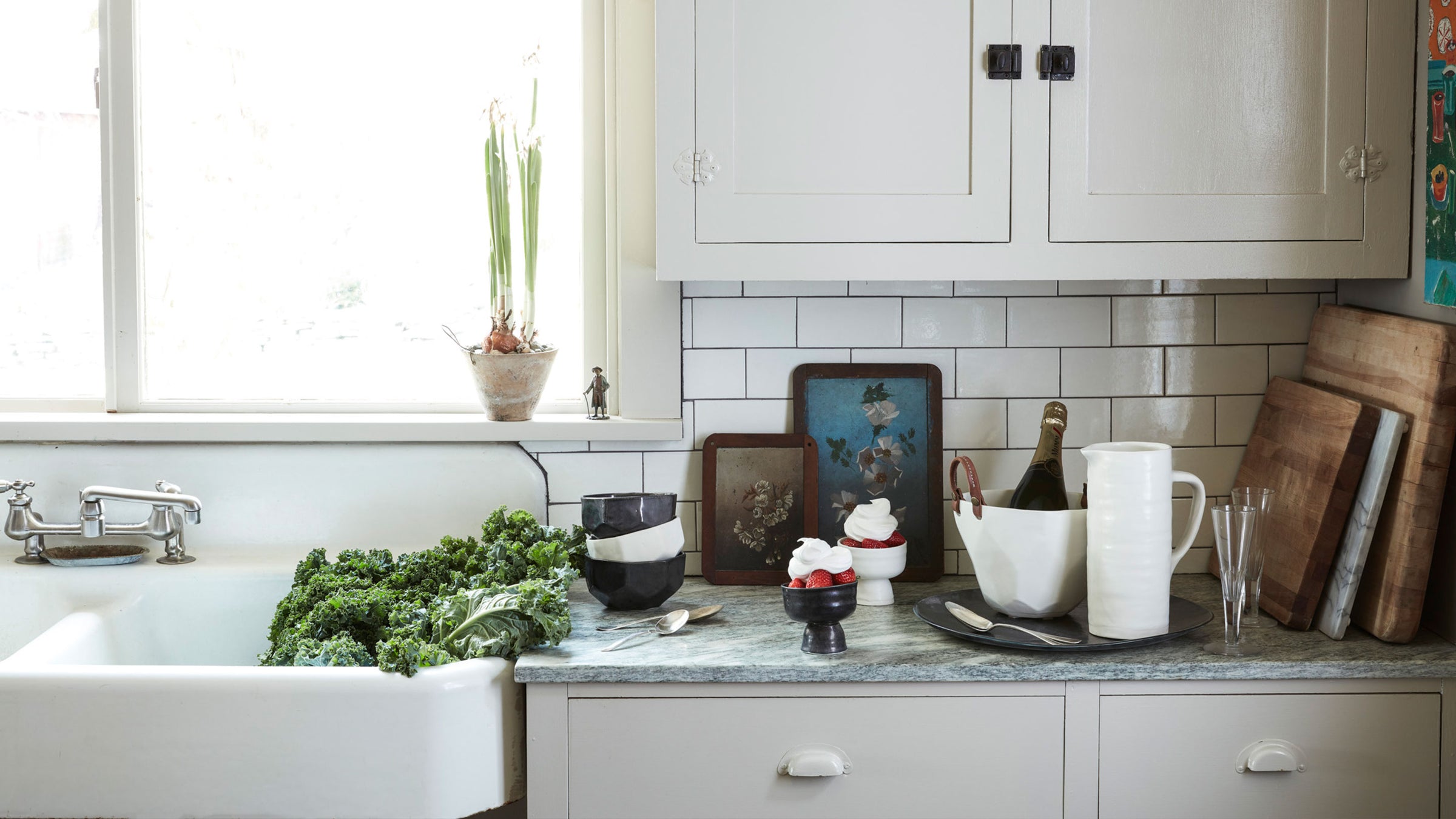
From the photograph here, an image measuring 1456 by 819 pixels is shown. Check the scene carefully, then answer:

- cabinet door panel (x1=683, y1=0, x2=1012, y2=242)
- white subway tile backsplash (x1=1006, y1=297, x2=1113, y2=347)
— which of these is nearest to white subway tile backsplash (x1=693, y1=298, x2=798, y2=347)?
white subway tile backsplash (x1=1006, y1=297, x2=1113, y2=347)

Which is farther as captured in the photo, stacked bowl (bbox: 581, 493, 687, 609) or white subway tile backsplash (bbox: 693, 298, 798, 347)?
white subway tile backsplash (bbox: 693, 298, 798, 347)

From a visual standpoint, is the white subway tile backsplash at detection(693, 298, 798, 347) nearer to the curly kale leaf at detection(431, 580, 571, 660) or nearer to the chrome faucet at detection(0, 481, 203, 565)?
the curly kale leaf at detection(431, 580, 571, 660)

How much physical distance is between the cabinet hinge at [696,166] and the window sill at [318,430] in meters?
0.50

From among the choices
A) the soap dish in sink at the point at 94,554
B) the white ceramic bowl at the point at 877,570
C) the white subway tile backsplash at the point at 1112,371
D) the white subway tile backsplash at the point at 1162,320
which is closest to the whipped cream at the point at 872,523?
the white ceramic bowl at the point at 877,570

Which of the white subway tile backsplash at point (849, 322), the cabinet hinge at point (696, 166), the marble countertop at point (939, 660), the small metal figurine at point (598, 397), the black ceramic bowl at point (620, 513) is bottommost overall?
the marble countertop at point (939, 660)

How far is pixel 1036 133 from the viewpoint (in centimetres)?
177

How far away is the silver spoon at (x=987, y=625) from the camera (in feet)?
5.38

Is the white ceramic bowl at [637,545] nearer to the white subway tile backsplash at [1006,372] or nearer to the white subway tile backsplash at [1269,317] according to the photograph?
the white subway tile backsplash at [1006,372]

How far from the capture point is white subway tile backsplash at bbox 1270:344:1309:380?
2113 mm

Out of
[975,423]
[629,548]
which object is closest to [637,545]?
[629,548]

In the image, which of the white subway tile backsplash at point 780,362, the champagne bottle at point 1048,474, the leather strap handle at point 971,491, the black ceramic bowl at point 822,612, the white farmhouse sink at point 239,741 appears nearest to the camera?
the white farmhouse sink at point 239,741

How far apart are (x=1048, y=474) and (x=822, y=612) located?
48 centimetres

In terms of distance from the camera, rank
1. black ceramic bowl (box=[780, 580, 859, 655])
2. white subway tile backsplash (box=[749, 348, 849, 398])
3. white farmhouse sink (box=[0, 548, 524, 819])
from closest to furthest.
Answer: white farmhouse sink (box=[0, 548, 524, 819]) < black ceramic bowl (box=[780, 580, 859, 655]) < white subway tile backsplash (box=[749, 348, 849, 398])

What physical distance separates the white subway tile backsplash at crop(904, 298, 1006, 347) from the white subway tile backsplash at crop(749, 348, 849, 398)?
139 millimetres
